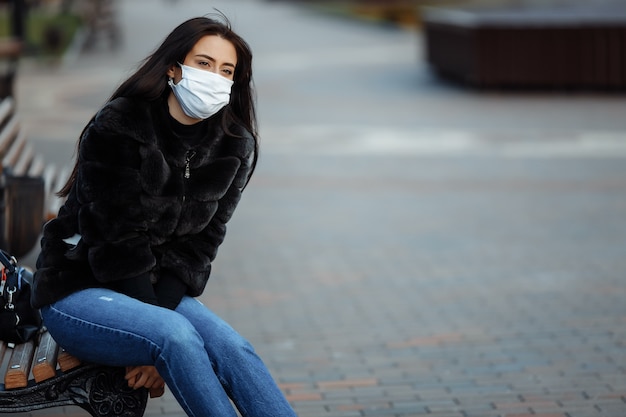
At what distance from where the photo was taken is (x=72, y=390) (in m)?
3.73

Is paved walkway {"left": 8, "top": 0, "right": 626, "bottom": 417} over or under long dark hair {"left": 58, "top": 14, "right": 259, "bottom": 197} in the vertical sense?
under

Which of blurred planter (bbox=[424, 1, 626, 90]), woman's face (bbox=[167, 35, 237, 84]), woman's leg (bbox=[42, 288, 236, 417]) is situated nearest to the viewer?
woman's leg (bbox=[42, 288, 236, 417])

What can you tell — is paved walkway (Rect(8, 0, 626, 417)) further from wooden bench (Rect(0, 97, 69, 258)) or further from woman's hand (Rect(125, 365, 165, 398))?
wooden bench (Rect(0, 97, 69, 258))

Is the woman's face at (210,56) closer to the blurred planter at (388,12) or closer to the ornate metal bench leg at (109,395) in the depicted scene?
the ornate metal bench leg at (109,395)

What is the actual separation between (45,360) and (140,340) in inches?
15.2

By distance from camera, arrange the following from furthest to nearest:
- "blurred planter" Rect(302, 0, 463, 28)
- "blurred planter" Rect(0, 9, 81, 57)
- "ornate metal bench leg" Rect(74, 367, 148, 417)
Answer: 1. "blurred planter" Rect(302, 0, 463, 28)
2. "blurred planter" Rect(0, 9, 81, 57)
3. "ornate metal bench leg" Rect(74, 367, 148, 417)

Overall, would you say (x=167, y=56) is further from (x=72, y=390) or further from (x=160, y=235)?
(x=72, y=390)

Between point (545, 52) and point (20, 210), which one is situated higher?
point (20, 210)

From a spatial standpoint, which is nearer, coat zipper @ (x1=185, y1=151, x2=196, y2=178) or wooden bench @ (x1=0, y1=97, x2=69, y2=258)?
coat zipper @ (x1=185, y1=151, x2=196, y2=178)

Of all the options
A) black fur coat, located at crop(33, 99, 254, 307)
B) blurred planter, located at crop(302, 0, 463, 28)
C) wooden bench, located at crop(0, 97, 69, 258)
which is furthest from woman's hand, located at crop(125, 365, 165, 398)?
blurred planter, located at crop(302, 0, 463, 28)

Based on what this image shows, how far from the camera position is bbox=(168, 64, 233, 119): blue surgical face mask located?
377 centimetres

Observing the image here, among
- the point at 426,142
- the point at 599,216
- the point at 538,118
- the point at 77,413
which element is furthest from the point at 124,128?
the point at 538,118

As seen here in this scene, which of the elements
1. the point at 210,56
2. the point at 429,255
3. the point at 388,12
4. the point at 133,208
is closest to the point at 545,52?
the point at 429,255

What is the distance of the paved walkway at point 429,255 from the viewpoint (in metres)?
5.07
